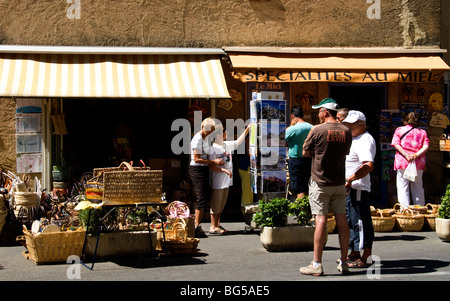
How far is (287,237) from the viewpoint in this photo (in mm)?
8695

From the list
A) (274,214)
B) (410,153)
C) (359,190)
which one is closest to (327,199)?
(359,190)

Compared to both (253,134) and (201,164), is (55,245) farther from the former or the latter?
(253,134)

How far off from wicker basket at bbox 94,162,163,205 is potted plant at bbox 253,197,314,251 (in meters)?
1.64

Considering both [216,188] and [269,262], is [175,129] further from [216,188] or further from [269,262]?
[269,262]

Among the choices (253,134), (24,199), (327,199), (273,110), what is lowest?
(24,199)

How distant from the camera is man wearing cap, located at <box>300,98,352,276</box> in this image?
7.11 metres

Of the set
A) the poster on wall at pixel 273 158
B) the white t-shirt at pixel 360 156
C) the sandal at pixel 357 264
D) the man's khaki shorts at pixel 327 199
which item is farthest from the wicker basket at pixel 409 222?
the man's khaki shorts at pixel 327 199

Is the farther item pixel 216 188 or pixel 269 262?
pixel 216 188

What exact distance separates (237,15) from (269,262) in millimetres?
5805

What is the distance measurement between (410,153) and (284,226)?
3847 millimetres

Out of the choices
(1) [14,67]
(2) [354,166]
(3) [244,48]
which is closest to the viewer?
(2) [354,166]

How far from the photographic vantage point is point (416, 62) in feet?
A: 39.6
